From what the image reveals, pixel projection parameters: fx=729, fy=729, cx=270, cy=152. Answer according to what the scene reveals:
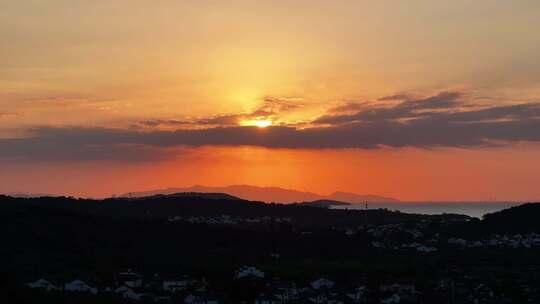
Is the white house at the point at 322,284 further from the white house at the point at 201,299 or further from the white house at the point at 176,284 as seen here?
the white house at the point at 201,299

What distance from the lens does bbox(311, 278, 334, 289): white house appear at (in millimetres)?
47747

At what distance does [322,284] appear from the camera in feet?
158

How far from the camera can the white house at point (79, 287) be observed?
1662 inches

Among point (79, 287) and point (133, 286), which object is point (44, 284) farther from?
point (133, 286)

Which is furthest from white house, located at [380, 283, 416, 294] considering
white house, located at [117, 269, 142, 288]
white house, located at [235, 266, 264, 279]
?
white house, located at [117, 269, 142, 288]

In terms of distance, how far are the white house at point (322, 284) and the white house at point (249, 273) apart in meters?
3.99

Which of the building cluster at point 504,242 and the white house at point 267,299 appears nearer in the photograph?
the white house at point 267,299

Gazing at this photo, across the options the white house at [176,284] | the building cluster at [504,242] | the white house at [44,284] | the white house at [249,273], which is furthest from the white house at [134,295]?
the building cluster at [504,242]

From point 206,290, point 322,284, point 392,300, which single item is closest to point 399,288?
point 392,300

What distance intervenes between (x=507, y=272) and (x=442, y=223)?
1770 inches

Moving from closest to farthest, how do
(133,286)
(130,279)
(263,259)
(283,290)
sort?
(133,286)
(283,290)
(130,279)
(263,259)

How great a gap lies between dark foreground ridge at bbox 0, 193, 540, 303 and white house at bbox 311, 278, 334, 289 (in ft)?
0.52

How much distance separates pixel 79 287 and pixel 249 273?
12775mm

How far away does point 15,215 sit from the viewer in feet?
231
